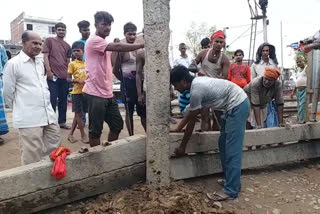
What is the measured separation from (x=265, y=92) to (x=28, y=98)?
125 inches

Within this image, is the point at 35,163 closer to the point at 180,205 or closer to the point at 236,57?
the point at 180,205

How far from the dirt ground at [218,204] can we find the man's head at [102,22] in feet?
5.68

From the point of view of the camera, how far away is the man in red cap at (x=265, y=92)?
4281mm

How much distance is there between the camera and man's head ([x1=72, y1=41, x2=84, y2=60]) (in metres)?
4.97

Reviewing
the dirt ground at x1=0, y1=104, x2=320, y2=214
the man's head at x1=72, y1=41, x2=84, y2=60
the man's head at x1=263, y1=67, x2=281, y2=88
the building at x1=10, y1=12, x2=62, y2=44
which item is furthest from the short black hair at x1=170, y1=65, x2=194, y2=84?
the building at x1=10, y1=12, x2=62, y2=44

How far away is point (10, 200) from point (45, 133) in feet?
2.57

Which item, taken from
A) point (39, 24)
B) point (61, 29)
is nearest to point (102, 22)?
point (61, 29)

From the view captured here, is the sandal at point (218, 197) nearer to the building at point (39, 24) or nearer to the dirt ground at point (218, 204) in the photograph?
the dirt ground at point (218, 204)

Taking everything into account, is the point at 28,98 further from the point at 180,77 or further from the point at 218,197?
the point at 218,197

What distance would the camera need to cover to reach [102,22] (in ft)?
11.3

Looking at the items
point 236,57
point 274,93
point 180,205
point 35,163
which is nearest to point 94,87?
point 35,163

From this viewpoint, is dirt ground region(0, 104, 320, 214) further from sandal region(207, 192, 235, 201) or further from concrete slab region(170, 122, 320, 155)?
concrete slab region(170, 122, 320, 155)

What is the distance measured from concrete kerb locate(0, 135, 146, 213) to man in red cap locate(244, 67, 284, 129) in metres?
2.07

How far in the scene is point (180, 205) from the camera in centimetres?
282
